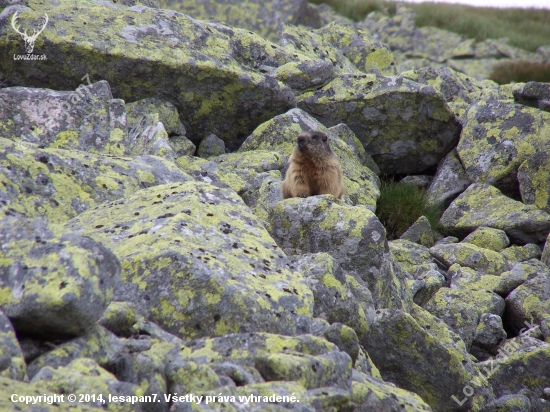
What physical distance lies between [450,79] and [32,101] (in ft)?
33.4

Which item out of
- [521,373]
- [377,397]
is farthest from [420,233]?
[377,397]

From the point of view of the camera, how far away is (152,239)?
5480 mm

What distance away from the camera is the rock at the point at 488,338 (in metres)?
8.41

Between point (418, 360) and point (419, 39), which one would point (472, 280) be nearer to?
point (418, 360)

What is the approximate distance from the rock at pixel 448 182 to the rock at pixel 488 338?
15.4 ft

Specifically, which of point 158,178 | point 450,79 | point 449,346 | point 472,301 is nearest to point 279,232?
point 158,178

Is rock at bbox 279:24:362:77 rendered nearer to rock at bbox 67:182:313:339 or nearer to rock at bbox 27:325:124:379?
rock at bbox 67:182:313:339

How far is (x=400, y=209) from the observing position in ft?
41.7

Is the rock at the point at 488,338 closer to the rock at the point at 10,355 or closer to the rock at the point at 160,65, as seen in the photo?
the rock at the point at 160,65

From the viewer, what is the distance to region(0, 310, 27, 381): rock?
345 centimetres

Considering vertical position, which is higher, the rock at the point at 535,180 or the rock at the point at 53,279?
the rock at the point at 53,279

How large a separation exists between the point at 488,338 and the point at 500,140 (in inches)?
227

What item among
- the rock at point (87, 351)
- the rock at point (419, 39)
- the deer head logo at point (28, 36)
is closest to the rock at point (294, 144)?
the deer head logo at point (28, 36)

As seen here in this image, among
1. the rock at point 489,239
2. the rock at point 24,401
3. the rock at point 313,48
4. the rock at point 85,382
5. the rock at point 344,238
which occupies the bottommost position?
the rock at point 489,239
